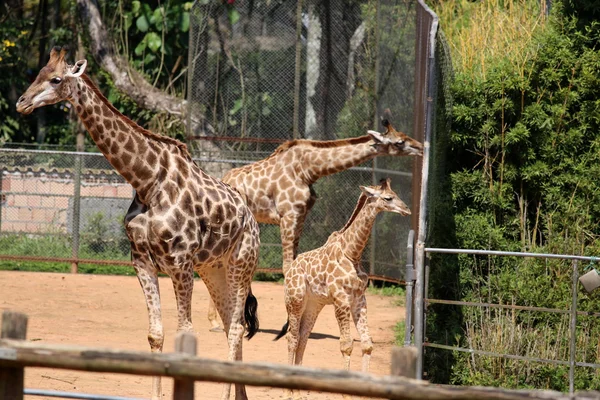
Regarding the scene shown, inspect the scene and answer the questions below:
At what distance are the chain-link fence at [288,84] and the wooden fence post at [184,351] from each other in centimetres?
952

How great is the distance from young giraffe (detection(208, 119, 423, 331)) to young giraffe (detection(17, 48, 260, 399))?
3352mm

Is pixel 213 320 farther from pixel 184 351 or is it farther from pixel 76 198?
pixel 184 351

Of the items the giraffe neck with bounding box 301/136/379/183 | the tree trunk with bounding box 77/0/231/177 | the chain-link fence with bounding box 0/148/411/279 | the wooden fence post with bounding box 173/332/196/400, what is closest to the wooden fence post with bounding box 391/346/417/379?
the wooden fence post with bounding box 173/332/196/400

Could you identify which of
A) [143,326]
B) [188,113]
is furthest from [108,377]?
[188,113]

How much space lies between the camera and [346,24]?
15086 mm

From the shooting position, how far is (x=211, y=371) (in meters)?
4.36

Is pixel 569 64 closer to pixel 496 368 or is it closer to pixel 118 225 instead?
pixel 496 368

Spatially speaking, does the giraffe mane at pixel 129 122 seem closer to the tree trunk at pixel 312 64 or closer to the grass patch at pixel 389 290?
the grass patch at pixel 389 290

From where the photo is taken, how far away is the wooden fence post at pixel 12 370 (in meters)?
4.60

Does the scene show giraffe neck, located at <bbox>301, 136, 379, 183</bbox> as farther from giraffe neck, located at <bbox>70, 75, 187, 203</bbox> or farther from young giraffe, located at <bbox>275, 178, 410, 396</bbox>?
giraffe neck, located at <bbox>70, 75, 187, 203</bbox>

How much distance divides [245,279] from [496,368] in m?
2.78

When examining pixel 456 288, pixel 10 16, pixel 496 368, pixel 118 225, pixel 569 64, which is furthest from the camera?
pixel 10 16

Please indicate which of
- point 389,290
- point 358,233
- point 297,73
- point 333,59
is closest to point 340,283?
point 358,233

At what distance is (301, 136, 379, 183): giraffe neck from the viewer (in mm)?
10602
